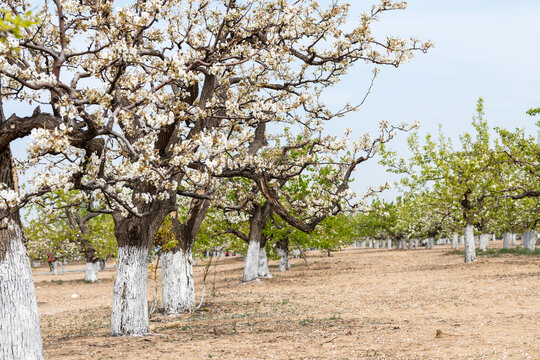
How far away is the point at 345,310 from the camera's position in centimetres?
1975

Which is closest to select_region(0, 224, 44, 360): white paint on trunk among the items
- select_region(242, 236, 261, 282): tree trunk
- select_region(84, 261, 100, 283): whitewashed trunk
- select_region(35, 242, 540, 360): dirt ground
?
select_region(35, 242, 540, 360): dirt ground

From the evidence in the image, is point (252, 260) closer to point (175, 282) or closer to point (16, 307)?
point (175, 282)

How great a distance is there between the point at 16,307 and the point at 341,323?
31.9 feet

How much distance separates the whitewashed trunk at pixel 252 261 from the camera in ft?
104

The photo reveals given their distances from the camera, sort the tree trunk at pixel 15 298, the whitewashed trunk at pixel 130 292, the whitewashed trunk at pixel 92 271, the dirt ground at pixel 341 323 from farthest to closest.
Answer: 1. the whitewashed trunk at pixel 92 271
2. the whitewashed trunk at pixel 130 292
3. the dirt ground at pixel 341 323
4. the tree trunk at pixel 15 298

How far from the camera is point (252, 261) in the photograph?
3253 centimetres

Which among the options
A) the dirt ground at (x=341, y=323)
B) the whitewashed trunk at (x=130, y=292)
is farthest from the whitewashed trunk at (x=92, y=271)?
the whitewashed trunk at (x=130, y=292)

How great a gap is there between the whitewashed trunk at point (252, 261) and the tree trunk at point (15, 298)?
71.3 ft

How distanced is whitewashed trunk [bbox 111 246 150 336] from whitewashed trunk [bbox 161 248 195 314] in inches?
201

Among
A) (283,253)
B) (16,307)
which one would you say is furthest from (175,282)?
(283,253)

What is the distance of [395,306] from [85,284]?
33.8m

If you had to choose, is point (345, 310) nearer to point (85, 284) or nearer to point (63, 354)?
point (63, 354)

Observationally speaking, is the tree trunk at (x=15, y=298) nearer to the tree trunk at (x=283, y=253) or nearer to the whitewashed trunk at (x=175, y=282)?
Answer: the whitewashed trunk at (x=175, y=282)

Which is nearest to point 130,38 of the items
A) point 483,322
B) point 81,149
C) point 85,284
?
point 81,149
